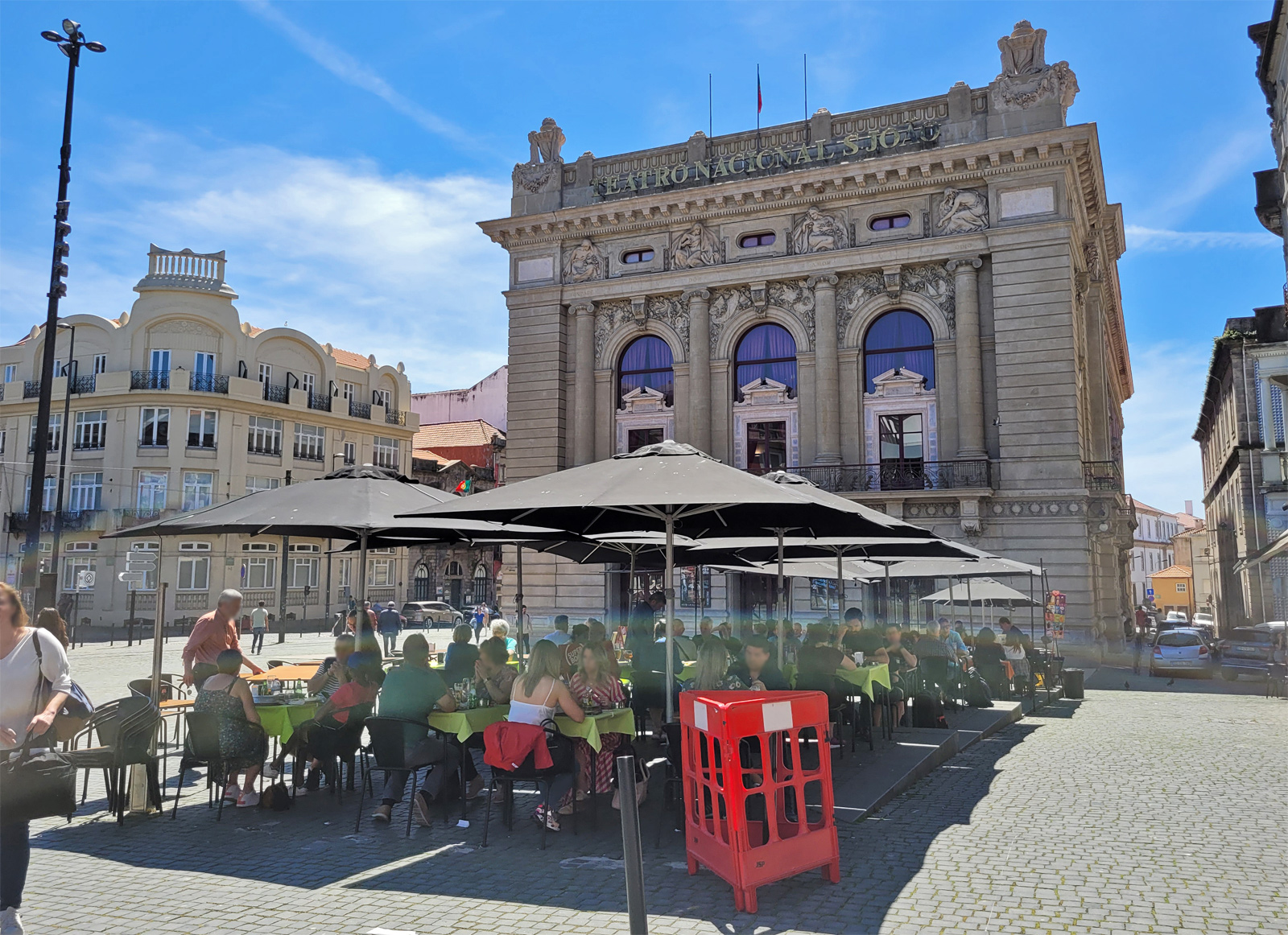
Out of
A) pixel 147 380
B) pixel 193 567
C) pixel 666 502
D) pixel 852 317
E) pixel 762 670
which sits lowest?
pixel 762 670

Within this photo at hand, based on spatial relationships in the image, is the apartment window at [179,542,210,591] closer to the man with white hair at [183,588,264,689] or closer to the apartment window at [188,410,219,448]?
the apartment window at [188,410,219,448]

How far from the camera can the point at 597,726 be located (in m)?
7.96

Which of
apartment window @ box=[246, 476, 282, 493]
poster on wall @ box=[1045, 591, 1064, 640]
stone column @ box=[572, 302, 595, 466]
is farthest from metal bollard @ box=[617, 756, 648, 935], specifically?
apartment window @ box=[246, 476, 282, 493]

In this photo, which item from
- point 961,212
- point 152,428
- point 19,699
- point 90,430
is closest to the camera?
point 19,699

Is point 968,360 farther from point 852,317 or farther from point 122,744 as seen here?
point 122,744

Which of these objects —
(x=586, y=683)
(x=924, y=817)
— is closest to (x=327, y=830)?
(x=586, y=683)

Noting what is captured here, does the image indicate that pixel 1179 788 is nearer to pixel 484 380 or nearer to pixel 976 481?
pixel 976 481

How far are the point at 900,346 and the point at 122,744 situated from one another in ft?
92.6

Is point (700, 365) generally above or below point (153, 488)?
above

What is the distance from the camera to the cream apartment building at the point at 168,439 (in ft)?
148

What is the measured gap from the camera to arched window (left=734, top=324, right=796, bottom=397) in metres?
33.8

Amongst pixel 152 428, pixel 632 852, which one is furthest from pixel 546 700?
pixel 152 428

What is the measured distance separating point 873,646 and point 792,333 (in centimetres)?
2098

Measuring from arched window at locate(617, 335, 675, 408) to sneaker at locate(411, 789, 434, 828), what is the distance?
1095 inches
